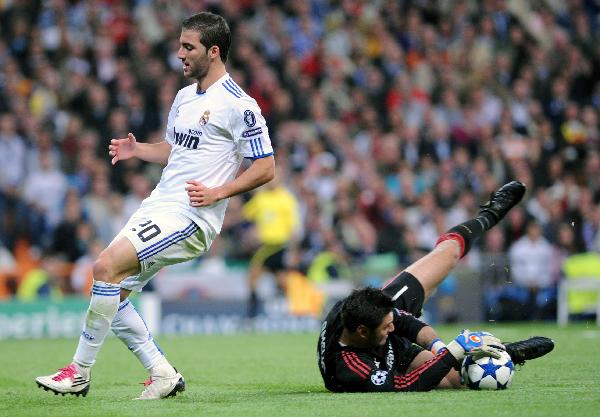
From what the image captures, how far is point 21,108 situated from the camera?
1866 centimetres

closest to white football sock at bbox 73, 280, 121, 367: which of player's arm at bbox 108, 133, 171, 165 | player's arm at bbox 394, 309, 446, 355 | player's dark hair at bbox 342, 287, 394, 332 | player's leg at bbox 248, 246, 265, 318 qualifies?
player's arm at bbox 108, 133, 171, 165

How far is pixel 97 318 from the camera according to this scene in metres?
7.66

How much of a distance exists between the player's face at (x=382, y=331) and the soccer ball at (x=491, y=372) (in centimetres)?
65

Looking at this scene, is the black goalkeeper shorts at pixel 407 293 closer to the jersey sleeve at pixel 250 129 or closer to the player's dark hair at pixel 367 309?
the player's dark hair at pixel 367 309

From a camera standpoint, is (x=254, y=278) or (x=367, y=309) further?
(x=254, y=278)

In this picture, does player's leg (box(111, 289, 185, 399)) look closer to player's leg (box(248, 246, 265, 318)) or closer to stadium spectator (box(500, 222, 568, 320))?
player's leg (box(248, 246, 265, 318))

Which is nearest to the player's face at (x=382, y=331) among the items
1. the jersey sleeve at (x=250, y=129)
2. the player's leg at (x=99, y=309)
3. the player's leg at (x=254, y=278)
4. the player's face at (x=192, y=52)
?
the jersey sleeve at (x=250, y=129)

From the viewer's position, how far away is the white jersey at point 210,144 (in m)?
7.82

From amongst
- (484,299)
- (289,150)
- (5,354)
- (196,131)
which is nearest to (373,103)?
(289,150)

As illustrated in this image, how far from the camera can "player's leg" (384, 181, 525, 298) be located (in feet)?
30.5

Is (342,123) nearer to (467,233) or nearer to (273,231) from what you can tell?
(273,231)

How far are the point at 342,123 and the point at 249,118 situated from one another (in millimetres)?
12627

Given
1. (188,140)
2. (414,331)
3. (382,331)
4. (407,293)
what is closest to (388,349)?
(414,331)

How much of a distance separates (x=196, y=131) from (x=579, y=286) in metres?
11.1
